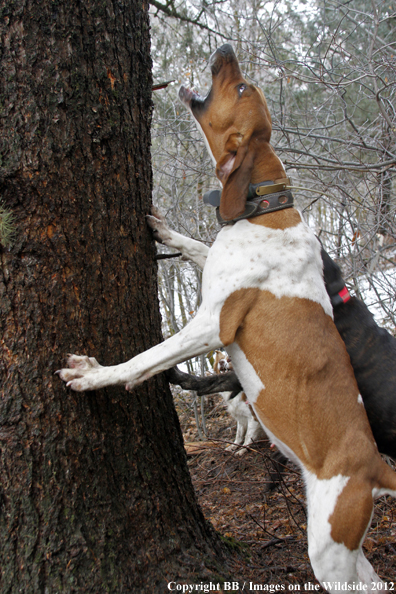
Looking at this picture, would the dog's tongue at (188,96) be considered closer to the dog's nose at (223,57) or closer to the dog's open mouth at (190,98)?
the dog's open mouth at (190,98)

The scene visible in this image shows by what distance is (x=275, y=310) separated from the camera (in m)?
2.51

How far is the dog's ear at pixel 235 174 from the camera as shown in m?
2.58

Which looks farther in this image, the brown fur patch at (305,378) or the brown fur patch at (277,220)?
the brown fur patch at (277,220)

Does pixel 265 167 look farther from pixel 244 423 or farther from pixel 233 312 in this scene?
pixel 244 423

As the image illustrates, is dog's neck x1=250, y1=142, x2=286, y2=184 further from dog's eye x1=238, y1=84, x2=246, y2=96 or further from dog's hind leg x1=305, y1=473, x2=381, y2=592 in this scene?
dog's hind leg x1=305, y1=473, x2=381, y2=592

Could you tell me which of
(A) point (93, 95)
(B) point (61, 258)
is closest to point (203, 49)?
(A) point (93, 95)

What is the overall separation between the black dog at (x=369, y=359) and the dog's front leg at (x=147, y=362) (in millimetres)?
421

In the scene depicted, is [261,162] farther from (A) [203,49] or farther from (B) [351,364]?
(A) [203,49]

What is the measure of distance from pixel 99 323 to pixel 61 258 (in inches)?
13.8

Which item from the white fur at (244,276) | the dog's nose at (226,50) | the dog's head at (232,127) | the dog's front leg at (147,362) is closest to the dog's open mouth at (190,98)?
the dog's head at (232,127)

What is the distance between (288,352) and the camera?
248 cm

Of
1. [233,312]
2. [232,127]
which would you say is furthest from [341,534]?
[232,127]

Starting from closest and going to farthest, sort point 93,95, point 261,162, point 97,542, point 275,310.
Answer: point 97,542 < point 93,95 < point 275,310 < point 261,162

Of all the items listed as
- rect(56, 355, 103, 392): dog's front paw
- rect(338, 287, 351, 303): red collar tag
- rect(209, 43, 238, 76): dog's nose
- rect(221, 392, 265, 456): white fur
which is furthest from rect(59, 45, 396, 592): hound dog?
rect(221, 392, 265, 456): white fur
